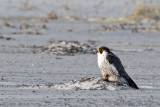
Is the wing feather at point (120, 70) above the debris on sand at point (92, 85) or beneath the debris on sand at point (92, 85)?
above

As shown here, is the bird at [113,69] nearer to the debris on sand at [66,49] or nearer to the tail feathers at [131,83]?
the tail feathers at [131,83]

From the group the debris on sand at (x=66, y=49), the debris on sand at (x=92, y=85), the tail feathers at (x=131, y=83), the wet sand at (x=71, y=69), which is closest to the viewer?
the wet sand at (x=71, y=69)

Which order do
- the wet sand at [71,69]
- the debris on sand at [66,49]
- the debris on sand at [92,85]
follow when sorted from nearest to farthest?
the wet sand at [71,69] → the debris on sand at [92,85] → the debris on sand at [66,49]

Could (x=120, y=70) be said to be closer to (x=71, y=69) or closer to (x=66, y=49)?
(x=71, y=69)

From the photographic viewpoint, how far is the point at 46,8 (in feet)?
90.5

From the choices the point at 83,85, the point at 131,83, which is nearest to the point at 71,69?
the point at 83,85

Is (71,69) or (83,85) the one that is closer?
(83,85)

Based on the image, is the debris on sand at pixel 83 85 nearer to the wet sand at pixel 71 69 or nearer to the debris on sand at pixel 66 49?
the wet sand at pixel 71 69

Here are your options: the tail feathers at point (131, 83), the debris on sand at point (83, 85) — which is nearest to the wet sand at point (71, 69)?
the debris on sand at point (83, 85)

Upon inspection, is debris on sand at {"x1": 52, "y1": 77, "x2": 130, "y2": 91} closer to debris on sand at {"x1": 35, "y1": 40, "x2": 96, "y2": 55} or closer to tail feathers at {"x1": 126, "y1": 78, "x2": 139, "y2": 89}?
tail feathers at {"x1": 126, "y1": 78, "x2": 139, "y2": 89}

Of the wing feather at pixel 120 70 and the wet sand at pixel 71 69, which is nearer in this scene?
the wet sand at pixel 71 69

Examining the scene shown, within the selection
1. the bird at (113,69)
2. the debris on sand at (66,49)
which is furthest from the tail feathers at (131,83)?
the debris on sand at (66,49)

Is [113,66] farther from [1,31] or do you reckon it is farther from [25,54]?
[1,31]

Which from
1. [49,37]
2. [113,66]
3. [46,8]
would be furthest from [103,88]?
[46,8]
